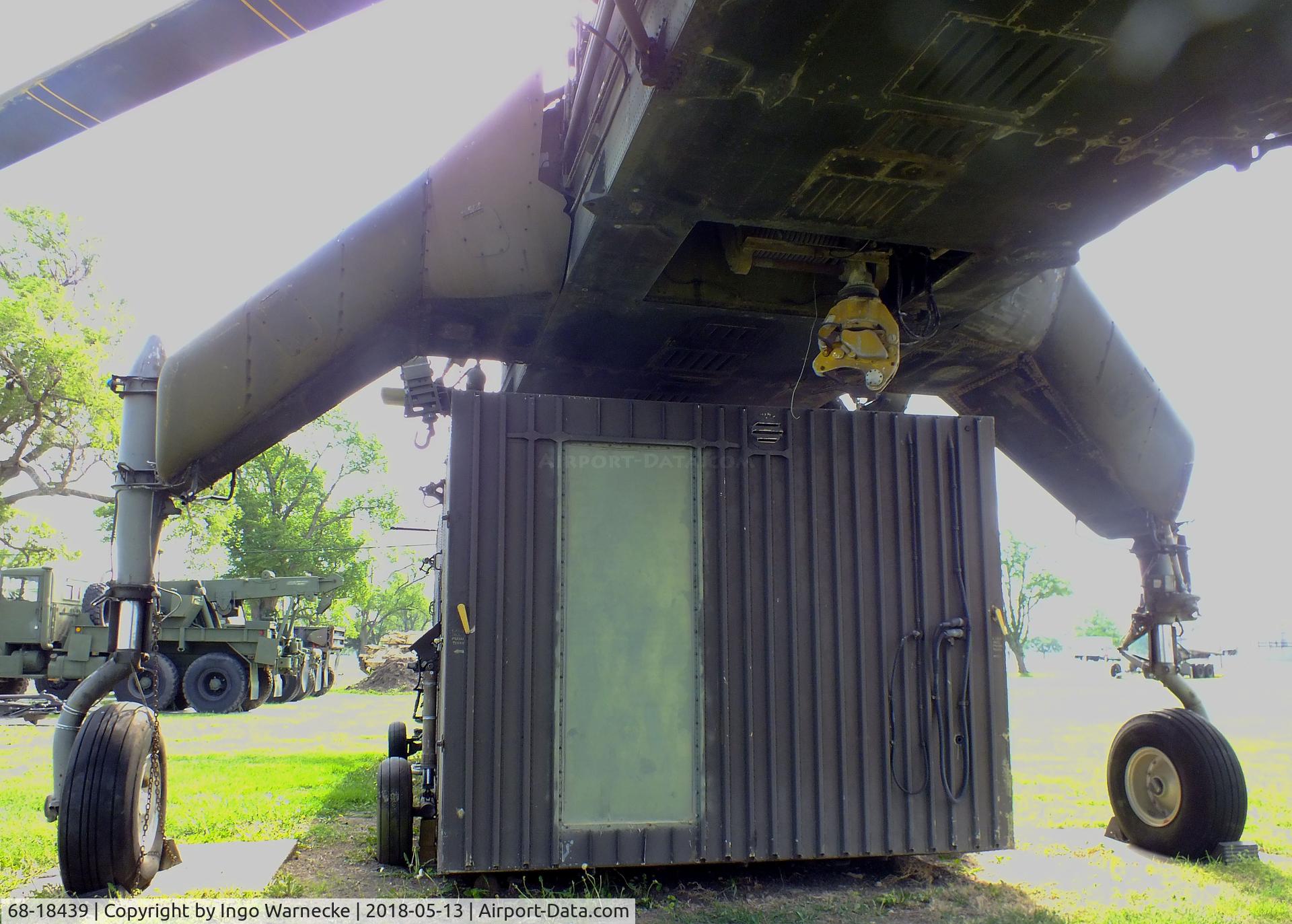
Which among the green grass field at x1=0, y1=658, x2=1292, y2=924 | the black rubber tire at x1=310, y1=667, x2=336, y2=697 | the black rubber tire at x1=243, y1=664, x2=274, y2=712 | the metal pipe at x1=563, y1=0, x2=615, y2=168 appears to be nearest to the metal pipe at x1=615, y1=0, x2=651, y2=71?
the metal pipe at x1=563, y1=0, x2=615, y2=168

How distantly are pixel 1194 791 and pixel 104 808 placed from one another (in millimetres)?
6479

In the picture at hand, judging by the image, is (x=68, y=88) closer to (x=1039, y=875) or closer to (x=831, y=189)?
(x=831, y=189)

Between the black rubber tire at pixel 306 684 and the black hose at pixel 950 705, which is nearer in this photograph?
the black hose at pixel 950 705

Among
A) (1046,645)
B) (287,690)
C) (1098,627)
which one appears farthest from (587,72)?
(1098,627)

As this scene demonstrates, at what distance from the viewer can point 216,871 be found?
5.64 meters

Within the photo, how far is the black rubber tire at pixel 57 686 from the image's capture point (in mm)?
20578

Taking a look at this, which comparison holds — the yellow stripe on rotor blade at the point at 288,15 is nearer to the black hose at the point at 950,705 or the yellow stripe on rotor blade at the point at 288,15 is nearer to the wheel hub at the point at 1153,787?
the black hose at the point at 950,705

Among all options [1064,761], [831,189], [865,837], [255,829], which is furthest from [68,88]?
[1064,761]

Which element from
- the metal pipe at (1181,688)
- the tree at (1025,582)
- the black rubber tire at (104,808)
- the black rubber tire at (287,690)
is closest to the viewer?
the black rubber tire at (104,808)

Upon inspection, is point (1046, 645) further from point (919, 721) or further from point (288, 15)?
point (288, 15)

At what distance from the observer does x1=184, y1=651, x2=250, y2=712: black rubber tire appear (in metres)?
19.9

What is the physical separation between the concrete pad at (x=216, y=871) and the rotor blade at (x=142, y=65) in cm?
412

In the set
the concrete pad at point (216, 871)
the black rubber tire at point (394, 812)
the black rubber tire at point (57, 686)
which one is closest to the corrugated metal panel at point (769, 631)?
the black rubber tire at point (394, 812)

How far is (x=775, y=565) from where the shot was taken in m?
5.78
